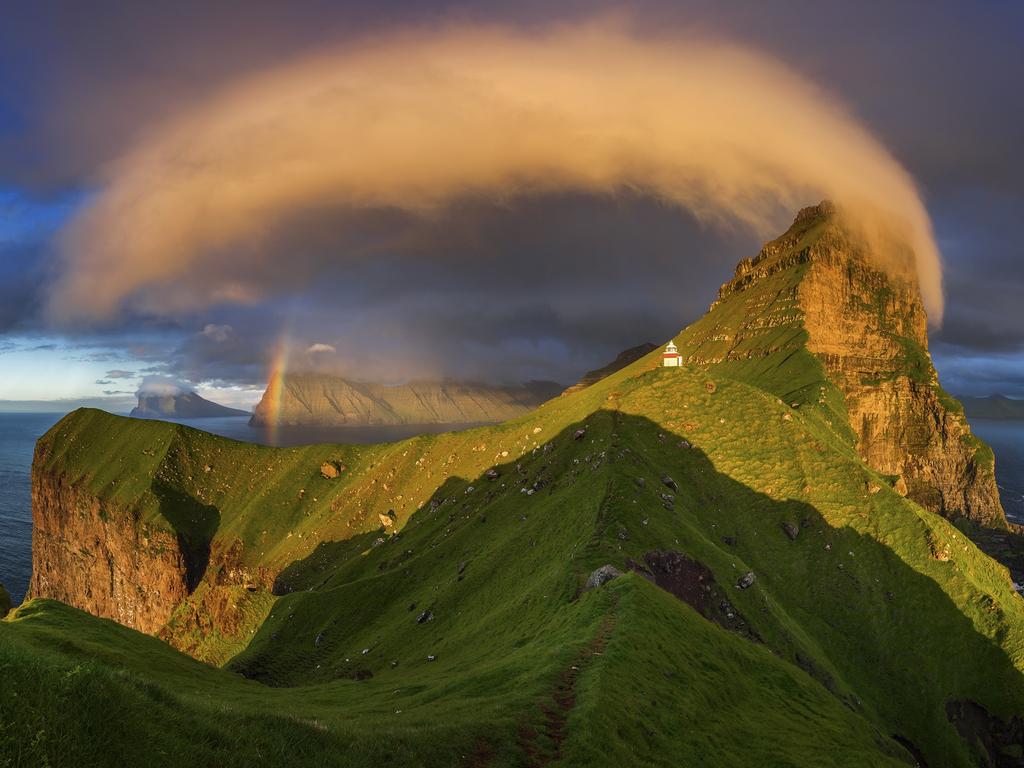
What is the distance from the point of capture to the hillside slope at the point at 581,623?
22406 mm

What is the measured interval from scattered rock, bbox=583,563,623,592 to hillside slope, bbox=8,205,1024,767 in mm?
1393

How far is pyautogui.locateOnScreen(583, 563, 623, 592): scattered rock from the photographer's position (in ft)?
161

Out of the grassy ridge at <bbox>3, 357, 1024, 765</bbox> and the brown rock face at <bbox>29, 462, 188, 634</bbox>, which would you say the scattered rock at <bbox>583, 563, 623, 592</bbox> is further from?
the brown rock face at <bbox>29, 462, 188, 634</bbox>

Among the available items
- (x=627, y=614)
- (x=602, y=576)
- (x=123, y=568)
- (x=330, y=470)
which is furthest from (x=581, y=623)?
(x=123, y=568)

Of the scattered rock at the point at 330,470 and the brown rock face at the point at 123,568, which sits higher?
the scattered rock at the point at 330,470

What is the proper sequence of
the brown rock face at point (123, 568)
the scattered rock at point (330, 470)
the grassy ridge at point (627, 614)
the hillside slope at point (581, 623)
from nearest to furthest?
the hillside slope at point (581, 623) → the grassy ridge at point (627, 614) → the brown rock face at point (123, 568) → the scattered rock at point (330, 470)

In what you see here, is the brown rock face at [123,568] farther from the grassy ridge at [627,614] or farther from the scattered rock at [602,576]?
the scattered rock at [602,576]

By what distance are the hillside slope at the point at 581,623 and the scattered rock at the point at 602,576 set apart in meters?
1.39

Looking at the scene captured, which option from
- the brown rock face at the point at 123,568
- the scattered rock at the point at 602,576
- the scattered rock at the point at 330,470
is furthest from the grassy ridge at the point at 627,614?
the brown rock face at the point at 123,568

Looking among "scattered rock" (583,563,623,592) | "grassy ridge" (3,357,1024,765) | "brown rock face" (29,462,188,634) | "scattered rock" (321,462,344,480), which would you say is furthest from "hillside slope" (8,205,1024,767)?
"scattered rock" (321,462,344,480)

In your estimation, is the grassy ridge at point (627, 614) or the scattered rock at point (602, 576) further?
the scattered rock at point (602, 576)

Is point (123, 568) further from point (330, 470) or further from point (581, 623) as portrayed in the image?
point (581, 623)

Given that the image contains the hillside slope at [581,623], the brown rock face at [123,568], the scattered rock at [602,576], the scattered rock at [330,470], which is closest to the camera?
the hillside slope at [581,623]

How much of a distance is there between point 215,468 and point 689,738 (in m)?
198
